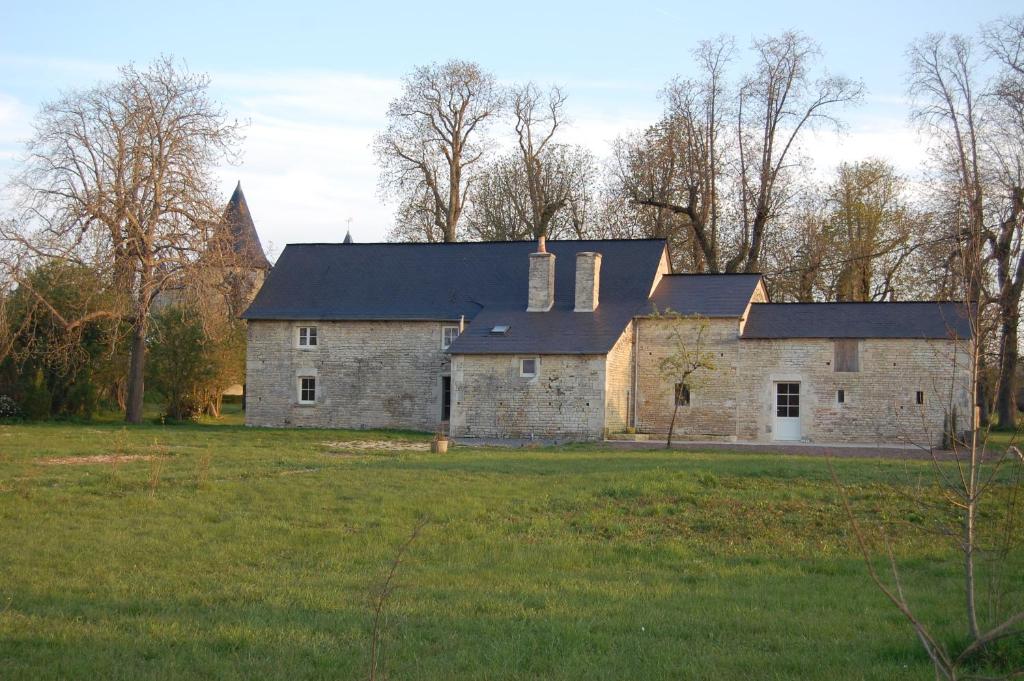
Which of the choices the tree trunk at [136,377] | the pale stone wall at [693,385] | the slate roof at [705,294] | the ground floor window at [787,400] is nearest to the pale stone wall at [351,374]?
the tree trunk at [136,377]

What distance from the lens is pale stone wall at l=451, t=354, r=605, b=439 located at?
94.7 feet

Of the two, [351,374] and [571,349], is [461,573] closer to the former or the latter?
[571,349]

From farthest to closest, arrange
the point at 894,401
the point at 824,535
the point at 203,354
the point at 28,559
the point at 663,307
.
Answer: the point at 203,354 → the point at 663,307 → the point at 894,401 → the point at 824,535 → the point at 28,559

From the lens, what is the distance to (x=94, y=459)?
19.5 m

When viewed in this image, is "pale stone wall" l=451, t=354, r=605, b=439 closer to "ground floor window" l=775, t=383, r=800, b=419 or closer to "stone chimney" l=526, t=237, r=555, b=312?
"stone chimney" l=526, t=237, r=555, b=312

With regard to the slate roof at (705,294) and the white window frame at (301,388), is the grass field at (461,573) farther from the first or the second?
the white window frame at (301,388)

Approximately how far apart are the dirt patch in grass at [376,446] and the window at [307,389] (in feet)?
22.5

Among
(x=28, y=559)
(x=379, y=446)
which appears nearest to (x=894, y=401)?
(x=379, y=446)

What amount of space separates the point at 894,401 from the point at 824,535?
56.8 feet

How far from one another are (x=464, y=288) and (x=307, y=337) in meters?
5.73

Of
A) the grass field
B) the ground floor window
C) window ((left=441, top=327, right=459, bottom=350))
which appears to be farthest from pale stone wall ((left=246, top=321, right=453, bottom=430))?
the grass field

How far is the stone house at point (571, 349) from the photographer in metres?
28.5

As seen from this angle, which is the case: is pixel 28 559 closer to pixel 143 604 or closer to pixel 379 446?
pixel 143 604

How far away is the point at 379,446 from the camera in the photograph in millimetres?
25656
